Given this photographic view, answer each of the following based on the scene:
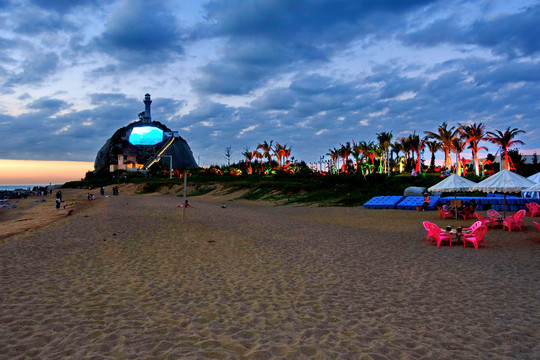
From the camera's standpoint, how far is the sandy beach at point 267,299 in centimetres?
433

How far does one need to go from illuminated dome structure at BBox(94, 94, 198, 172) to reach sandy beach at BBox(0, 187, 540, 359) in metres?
81.0

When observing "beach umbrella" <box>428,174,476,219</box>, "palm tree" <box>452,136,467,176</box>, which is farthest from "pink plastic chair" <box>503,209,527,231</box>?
"palm tree" <box>452,136,467,176</box>

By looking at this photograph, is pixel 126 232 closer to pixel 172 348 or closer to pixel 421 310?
pixel 172 348

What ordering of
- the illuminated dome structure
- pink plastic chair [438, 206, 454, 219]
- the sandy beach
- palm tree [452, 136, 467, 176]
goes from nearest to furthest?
the sandy beach, pink plastic chair [438, 206, 454, 219], palm tree [452, 136, 467, 176], the illuminated dome structure

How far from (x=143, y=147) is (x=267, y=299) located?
3867 inches

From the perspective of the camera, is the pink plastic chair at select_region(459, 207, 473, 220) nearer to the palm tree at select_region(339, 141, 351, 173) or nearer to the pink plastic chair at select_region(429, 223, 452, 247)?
the pink plastic chair at select_region(429, 223, 452, 247)

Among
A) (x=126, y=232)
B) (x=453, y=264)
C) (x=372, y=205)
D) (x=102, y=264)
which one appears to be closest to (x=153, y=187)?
(x=372, y=205)

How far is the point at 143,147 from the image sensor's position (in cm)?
9681

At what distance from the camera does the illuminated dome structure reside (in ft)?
296

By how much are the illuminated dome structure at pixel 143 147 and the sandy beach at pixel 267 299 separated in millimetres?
81049

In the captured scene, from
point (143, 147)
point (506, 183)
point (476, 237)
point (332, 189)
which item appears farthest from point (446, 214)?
point (143, 147)

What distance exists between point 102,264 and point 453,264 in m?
9.07

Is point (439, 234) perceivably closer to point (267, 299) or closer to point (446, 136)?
point (267, 299)

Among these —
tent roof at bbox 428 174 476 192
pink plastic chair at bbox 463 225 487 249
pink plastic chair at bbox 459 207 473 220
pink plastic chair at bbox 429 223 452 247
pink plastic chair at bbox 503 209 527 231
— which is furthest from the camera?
pink plastic chair at bbox 459 207 473 220
